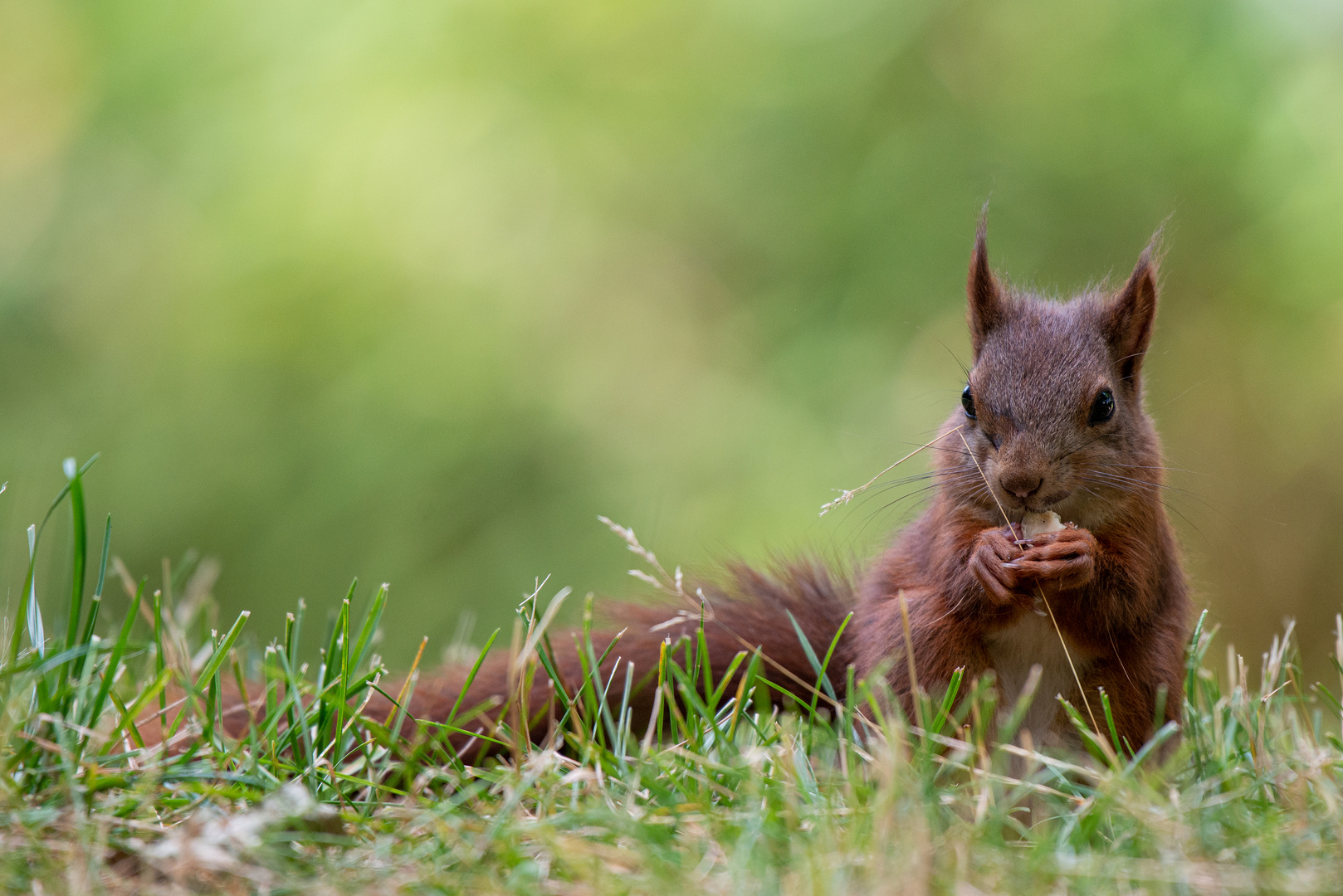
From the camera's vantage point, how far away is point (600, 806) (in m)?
1.61

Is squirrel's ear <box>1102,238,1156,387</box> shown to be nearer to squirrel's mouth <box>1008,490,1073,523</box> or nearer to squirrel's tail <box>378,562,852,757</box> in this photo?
squirrel's mouth <box>1008,490,1073,523</box>

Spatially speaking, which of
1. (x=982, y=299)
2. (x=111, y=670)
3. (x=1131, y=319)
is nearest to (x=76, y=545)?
(x=111, y=670)

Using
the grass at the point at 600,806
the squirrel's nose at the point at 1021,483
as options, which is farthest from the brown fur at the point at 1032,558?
the grass at the point at 600,806

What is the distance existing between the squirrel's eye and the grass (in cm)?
56

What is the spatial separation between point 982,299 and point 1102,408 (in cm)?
33

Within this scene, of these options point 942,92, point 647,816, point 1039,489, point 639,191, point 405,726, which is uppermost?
point 942,92

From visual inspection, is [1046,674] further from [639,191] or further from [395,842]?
[639,191]

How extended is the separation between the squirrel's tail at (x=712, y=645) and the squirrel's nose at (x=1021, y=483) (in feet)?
1.49

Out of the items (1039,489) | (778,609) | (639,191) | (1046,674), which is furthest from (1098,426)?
(639,191)

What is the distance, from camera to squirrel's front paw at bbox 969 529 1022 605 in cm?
201

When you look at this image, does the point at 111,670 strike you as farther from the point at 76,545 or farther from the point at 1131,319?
the point at 1131,319

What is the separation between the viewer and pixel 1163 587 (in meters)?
2.23

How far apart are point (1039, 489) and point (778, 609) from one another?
2.11 ft

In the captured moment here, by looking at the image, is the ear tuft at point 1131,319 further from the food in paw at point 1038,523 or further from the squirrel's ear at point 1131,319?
the food in paw at point 1038,523
